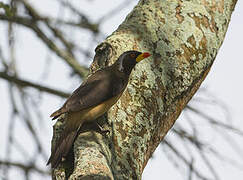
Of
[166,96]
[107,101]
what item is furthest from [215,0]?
[107,101]

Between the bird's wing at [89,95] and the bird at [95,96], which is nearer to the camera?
the bird at [95,96]

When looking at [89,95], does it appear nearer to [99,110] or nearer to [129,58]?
[99,110]

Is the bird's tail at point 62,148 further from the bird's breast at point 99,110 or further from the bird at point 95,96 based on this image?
the bird's breast at point 99,110

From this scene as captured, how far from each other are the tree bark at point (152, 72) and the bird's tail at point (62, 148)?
0.06 metres

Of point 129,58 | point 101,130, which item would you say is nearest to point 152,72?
point 129,58

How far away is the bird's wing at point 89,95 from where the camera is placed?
3.17 metres

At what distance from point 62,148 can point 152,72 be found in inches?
32.1

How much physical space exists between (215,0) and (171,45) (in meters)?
0.69

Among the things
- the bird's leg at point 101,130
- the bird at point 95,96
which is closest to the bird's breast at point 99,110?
the bird at point 95,96

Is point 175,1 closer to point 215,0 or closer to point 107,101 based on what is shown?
point 215,0

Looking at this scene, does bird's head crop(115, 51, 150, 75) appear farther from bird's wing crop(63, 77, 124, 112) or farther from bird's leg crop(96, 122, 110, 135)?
bird's leg crop(96, 122, 110, 135)

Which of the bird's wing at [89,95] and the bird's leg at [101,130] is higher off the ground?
the bird's wing at [89,95]

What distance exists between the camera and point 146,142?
9.39 ft

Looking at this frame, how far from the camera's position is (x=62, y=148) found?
8.98ft
